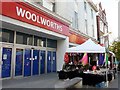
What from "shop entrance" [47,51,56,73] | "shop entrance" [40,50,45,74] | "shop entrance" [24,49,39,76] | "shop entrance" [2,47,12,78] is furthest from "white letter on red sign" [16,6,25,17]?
"shop entrance" [47,51,56,73]

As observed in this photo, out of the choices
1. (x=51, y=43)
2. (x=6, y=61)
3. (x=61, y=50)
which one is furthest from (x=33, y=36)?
(x=61, y=50)

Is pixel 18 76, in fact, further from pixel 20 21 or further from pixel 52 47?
pixel 52 47

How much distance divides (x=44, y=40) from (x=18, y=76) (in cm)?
502

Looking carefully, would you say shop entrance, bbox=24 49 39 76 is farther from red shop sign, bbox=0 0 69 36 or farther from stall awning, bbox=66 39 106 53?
stall awning, bbox=66 39 106 53

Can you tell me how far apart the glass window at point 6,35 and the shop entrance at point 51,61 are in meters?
5.88

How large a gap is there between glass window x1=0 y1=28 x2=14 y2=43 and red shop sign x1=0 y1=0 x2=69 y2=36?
146cm

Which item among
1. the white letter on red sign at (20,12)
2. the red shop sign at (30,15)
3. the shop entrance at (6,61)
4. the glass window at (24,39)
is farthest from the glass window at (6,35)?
the white letter on red sign at (20,12)

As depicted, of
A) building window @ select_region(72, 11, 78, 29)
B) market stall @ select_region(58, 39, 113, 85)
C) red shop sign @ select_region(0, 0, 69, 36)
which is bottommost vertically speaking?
market stall @ select_region(58, 39, 113, 85)

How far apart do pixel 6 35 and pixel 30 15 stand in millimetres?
1939

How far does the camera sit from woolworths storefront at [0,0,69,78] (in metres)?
12.9

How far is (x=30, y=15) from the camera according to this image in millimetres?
14094

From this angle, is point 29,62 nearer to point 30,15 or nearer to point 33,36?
point 33,36

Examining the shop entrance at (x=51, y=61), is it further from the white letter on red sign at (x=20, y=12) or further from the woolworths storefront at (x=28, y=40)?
the white letter on red sign at (x=20, y=12)

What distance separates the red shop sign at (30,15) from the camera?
11938mm
